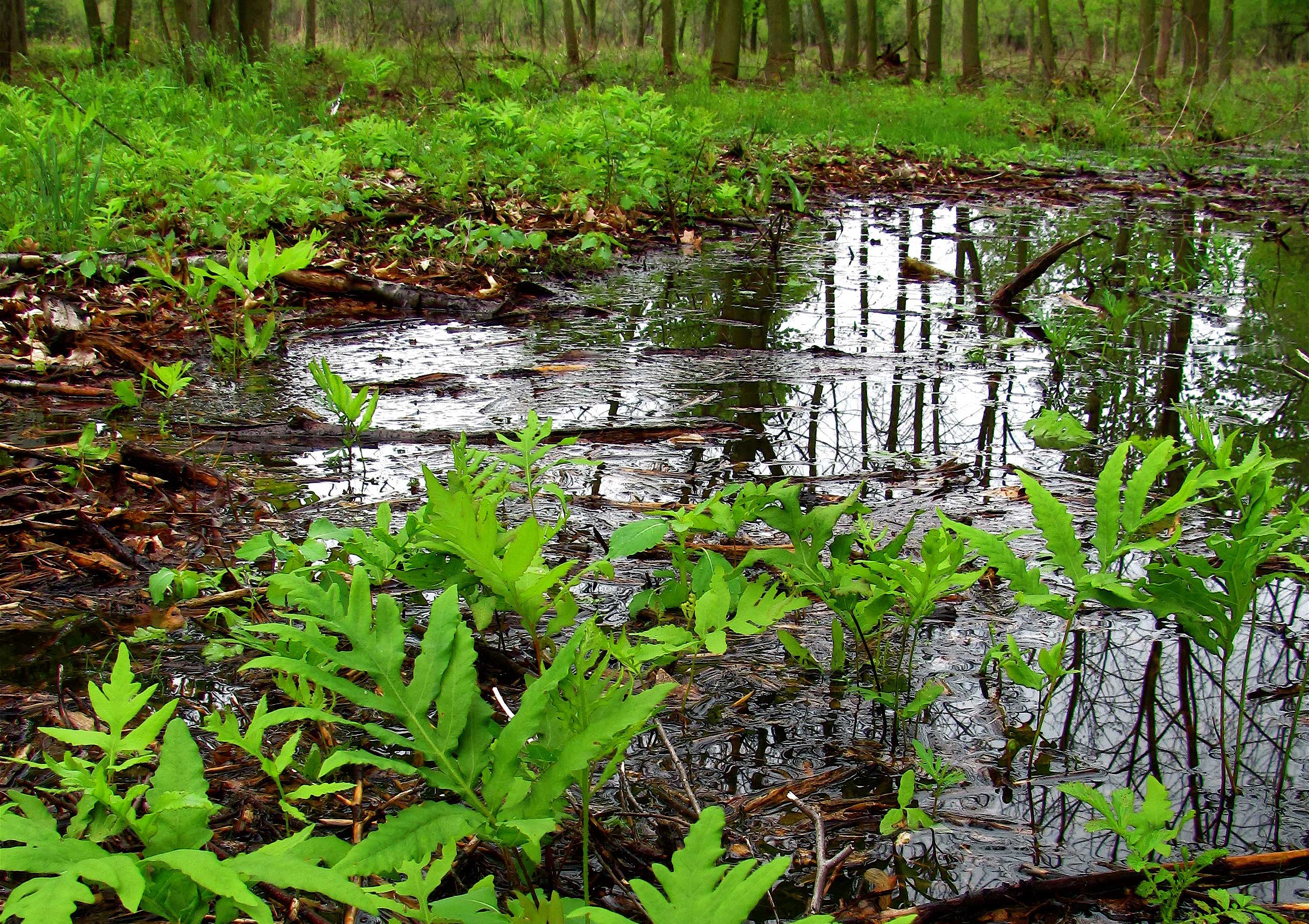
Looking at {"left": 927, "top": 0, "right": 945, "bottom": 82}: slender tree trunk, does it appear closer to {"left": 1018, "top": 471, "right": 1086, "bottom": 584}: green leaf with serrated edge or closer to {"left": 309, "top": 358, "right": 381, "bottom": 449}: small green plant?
{"left": 309, "top": 358, "right": 381, "bottom": 449}: small green plant

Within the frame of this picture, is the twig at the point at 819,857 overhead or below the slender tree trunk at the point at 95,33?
below

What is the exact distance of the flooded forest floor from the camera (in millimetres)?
1462

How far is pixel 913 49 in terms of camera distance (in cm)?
2350

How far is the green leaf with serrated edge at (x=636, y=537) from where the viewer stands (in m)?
1.78

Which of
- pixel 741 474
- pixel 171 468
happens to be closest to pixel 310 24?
pixel 171 468

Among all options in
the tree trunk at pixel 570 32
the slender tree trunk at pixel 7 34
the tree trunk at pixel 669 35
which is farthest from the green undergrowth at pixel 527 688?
the tree trunk at pixel 669 35

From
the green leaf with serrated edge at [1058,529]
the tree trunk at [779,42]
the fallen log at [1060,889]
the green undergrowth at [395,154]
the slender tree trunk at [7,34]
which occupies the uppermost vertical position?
the tree trunk at [779,42]

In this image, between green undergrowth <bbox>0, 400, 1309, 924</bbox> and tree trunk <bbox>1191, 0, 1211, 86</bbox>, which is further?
tree trunk <bbox>1191, 0, 1211, 86</bbox>

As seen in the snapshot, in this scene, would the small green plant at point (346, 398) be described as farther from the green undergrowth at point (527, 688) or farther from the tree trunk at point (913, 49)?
the tree trunk at point (913, 49)

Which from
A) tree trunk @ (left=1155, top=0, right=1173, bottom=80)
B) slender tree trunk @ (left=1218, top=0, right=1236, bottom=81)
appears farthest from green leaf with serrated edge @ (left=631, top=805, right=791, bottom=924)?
slender tree trunk @ (left=1218, top=0, right=1236, bottom=81)

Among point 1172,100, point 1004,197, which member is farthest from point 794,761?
point 1172,100

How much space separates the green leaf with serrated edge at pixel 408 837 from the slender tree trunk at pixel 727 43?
17.9 metres

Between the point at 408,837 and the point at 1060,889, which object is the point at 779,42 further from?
the point at 408,837

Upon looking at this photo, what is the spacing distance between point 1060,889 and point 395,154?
664 cm
